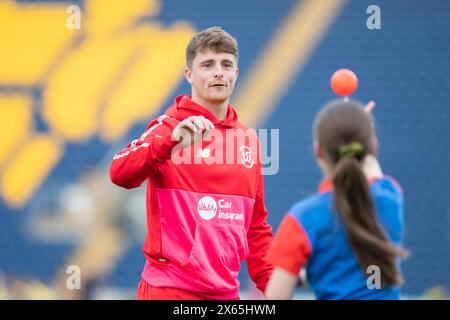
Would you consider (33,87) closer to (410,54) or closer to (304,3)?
(304,3)

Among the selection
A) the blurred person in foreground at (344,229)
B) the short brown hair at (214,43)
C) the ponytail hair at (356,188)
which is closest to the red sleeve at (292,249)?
the blurred person in foreground at (344,229)

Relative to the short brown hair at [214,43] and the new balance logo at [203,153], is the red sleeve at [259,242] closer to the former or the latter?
the new balance logo at [203,153]

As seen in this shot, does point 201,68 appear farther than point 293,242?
Yes

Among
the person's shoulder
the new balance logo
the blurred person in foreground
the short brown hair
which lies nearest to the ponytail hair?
the blurred person in foreground

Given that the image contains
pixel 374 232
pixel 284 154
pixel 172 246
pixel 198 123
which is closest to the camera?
pixel 374 232

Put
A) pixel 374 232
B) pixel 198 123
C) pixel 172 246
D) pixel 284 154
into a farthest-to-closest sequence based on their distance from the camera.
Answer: pixel 284 154
pixel 172 246
pixel 198 123
pixel 374 232

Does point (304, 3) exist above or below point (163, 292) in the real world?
above

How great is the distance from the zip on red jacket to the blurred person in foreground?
73cm

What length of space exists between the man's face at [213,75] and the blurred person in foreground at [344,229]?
0.89m

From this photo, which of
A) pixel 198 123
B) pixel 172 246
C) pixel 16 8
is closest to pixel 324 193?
pixel 198 123

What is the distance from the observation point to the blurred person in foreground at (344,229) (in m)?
2.39

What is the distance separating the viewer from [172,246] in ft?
10.3

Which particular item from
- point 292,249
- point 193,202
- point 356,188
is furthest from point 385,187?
point 193,202

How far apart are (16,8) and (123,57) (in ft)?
2.88
